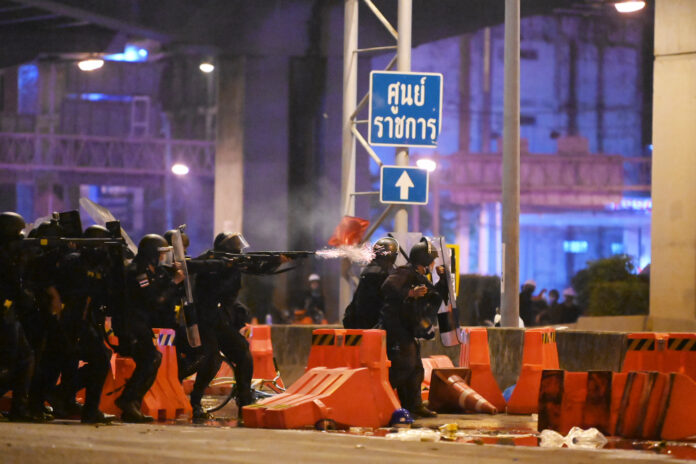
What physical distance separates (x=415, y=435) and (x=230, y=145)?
19522 millimetres

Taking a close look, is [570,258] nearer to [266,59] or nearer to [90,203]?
[266,59]

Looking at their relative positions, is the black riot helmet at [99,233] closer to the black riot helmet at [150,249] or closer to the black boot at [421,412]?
the black riot helmet at [150,249]

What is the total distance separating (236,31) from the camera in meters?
28.0

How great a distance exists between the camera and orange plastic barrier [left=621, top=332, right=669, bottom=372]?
37.2ft

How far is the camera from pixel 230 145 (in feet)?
93.6

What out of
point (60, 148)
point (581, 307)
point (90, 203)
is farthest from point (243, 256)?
point (60, 148)

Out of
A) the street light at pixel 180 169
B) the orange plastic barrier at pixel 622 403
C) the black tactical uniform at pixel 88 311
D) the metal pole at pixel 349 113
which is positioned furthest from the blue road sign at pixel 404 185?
the street light at pixel 180 169

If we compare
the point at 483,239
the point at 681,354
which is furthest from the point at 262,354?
the point at 483,239

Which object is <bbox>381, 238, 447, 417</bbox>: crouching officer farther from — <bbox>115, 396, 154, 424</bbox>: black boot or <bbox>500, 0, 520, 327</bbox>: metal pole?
<bbox>500, 0, 520, 327</bbox>: metal pole

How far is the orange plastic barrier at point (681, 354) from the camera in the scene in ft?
36.8

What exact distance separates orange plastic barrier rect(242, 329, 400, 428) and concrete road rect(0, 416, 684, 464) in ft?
2.74

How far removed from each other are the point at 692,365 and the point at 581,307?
2155 centimetres

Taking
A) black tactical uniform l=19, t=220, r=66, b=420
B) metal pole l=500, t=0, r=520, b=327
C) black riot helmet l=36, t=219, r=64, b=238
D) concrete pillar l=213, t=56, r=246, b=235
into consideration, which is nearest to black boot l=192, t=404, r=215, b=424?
black tactical uniform l=19, t=220, r=66, b=420

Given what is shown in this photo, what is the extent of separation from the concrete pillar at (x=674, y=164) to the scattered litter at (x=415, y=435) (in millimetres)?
9292
